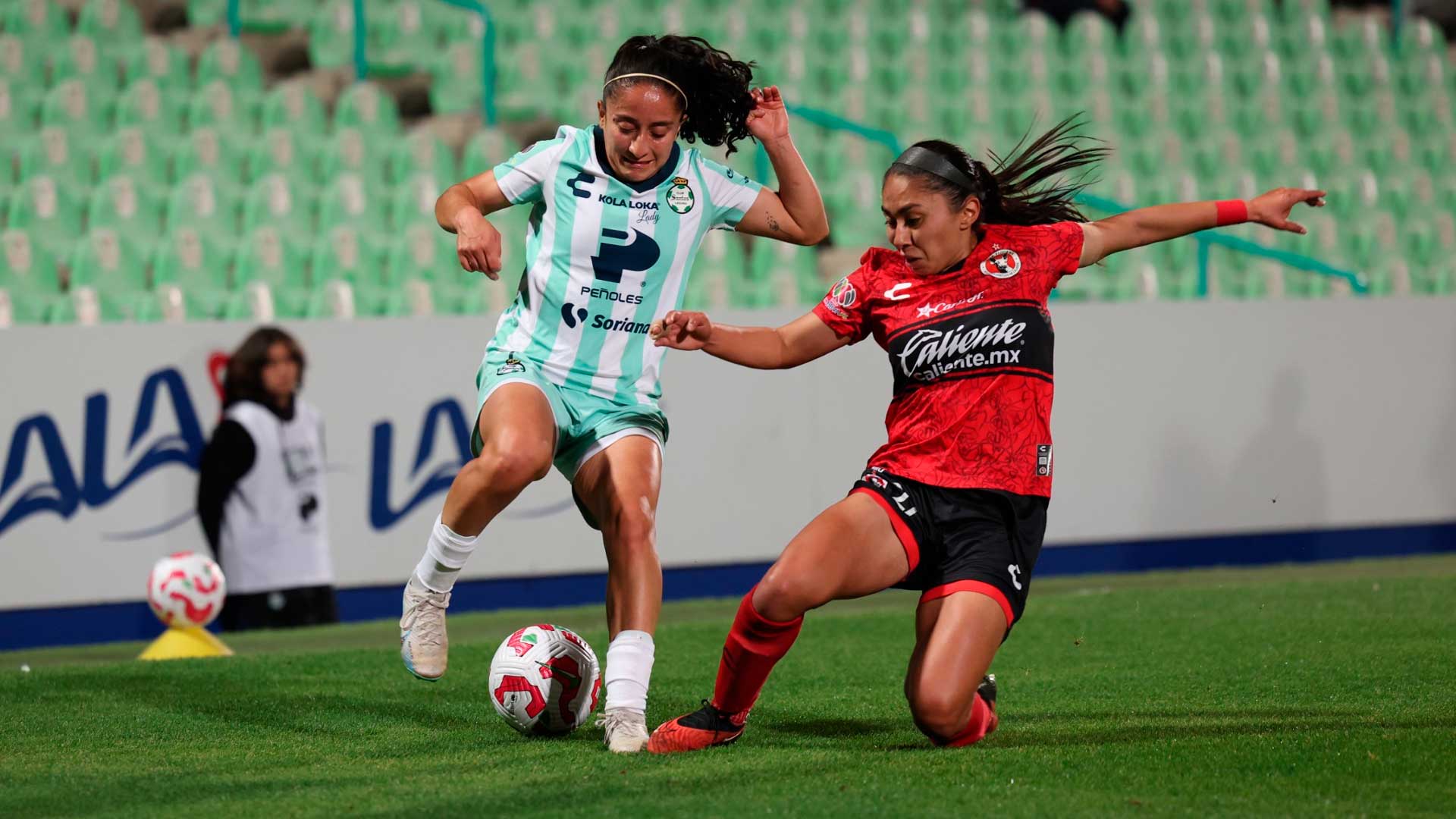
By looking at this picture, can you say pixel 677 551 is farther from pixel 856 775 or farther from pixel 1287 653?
pixel 856 775

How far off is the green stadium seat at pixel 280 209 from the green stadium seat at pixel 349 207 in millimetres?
101

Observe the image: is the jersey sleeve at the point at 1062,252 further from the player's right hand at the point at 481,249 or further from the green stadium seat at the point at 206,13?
the green stadium seat at the point at 206,13

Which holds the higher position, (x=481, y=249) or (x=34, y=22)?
(x=34, y=22)

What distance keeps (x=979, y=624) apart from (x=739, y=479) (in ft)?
17.8

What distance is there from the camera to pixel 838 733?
16.7 ft

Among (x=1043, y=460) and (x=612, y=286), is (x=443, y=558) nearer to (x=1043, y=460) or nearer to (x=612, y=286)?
(x=612, y=286)

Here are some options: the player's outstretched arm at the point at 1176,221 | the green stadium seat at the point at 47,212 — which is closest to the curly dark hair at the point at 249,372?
the green stadium seat at the point at 47,212

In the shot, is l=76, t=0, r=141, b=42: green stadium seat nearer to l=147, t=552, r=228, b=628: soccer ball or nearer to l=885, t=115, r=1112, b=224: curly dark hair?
l=147, t=552, r=228, b=628: soccer ball

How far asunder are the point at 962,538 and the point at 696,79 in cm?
156

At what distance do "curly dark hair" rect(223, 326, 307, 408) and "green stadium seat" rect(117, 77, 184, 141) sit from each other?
290cm

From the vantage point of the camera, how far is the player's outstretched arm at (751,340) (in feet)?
14.9

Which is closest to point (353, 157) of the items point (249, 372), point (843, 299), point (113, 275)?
point (113, 275)

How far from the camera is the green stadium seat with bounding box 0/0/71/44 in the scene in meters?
11.8

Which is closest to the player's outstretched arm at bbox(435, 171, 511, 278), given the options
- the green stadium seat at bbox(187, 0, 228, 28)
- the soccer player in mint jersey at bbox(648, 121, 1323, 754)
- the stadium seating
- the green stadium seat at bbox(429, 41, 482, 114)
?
the soccer player in mint jersey at bbox(648, 121, 1323, 754)
